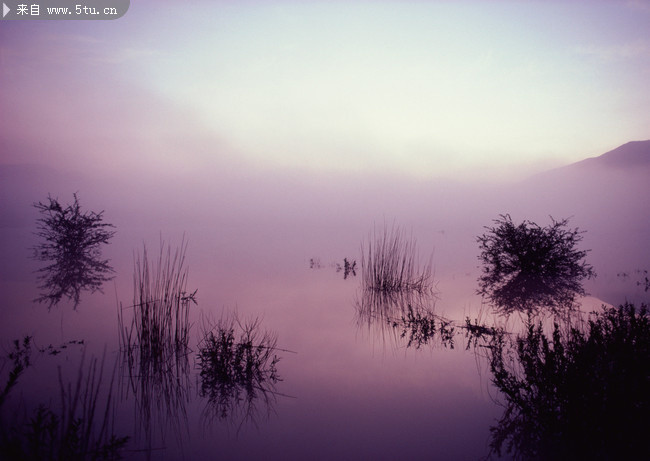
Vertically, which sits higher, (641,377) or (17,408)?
(641,377)

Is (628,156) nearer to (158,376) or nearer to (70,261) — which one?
(70,261)

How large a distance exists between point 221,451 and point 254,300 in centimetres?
626

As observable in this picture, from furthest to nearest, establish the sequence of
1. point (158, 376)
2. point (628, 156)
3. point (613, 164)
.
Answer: point (613, 164), point (628, 156), point (158, 376)

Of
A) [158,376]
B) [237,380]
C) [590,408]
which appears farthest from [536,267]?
[158,376]

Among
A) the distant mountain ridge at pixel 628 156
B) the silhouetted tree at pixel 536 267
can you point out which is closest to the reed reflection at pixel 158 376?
the silhouetted tree at pixel 536 267

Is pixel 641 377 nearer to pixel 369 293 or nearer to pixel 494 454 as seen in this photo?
pixel 494 454

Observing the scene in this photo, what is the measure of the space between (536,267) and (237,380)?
859 centimetres

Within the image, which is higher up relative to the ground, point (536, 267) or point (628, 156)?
point (628, 156)

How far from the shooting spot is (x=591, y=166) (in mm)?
182250

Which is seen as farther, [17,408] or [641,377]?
[17,408]

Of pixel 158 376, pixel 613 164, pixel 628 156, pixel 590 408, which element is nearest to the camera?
pixel 590 408

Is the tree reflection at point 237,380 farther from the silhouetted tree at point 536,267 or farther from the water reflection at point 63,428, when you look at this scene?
the silhouetted tree at point 536,267

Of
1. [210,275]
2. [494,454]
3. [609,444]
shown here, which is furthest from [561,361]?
[210,275]

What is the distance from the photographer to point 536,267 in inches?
380
